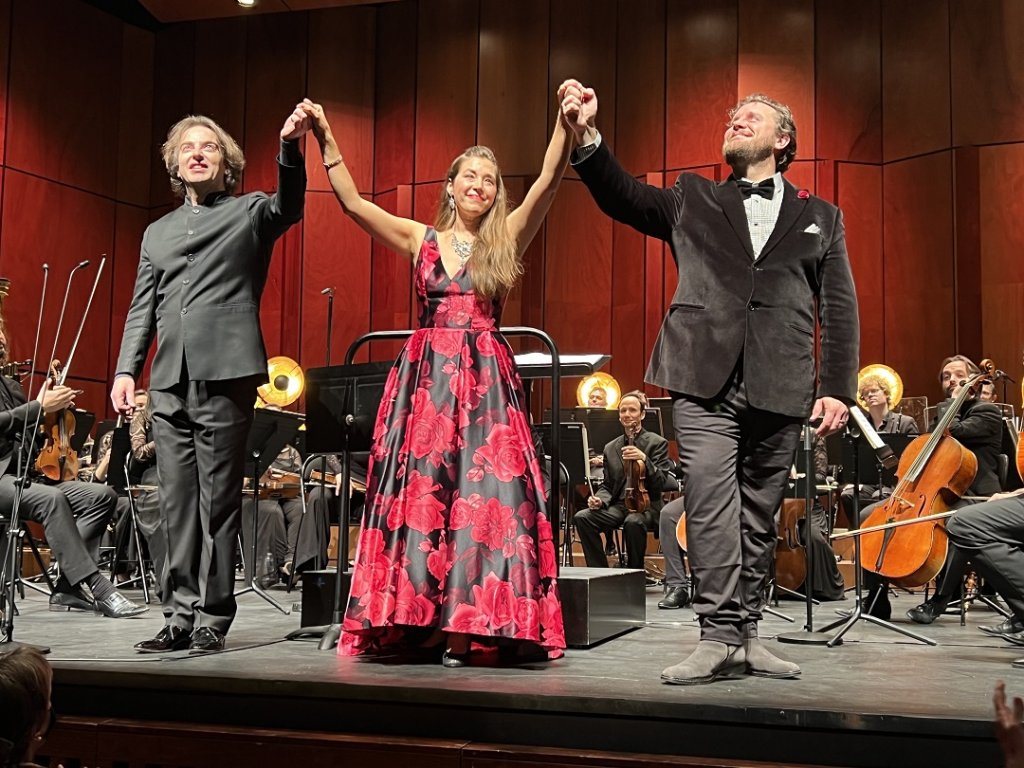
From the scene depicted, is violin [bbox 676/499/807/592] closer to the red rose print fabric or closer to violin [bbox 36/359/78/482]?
the red rose print fabric

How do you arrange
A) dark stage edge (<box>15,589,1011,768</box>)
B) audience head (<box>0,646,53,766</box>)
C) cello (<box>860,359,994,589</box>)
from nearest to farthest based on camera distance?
1. audience head (<box>0,646,53,766</box>)
2. dark stage edge (<box>15,589,1011,768</box>)
3. cello (<box>860,359,994,589</box>)

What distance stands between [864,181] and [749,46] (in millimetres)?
1566

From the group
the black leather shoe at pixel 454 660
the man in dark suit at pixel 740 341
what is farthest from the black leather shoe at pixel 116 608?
the man in dark suit at pixel 740 341

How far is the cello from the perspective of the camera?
454 centimetres

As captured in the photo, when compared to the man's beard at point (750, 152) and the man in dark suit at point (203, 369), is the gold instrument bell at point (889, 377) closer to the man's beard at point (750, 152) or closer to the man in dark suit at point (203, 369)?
the man's beard at point (750, 152)

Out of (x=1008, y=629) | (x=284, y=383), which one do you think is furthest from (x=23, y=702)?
(x=284, y=383)

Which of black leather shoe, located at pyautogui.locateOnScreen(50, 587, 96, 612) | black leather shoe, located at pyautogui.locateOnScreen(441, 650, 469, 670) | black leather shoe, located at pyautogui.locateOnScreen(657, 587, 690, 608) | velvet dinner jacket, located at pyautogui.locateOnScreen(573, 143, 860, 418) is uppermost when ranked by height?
velvet dinner jacket, located at pyautogui.locateOnScreen(573, 143, 860, 418)

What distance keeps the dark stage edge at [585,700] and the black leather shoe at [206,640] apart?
6 centimetres

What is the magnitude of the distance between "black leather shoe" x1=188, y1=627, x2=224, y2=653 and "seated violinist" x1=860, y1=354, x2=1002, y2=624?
2.90 metres

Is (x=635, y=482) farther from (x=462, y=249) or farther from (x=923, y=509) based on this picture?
(x=462, y=249)

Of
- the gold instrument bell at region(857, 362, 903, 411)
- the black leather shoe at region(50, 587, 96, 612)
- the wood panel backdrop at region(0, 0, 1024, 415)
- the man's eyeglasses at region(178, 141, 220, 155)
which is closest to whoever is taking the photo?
the man's eyeglasses at region(178, 141, 220, 155)

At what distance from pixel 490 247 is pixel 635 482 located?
3.74 meters

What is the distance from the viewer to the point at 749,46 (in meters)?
9.85

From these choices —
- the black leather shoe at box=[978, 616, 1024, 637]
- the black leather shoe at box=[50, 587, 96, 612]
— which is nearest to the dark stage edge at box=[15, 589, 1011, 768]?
the black leather shoe at box=[978, 616, 1024, 637]
